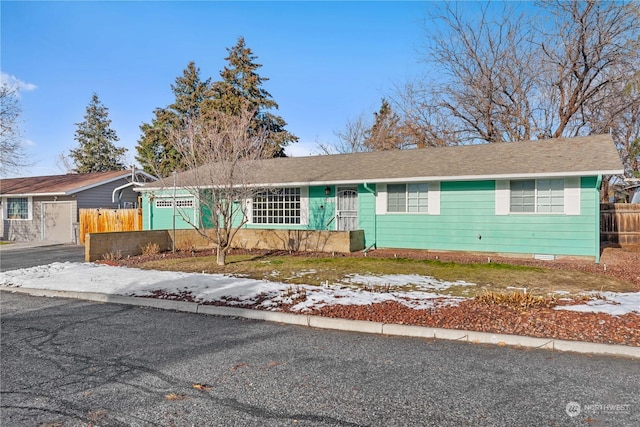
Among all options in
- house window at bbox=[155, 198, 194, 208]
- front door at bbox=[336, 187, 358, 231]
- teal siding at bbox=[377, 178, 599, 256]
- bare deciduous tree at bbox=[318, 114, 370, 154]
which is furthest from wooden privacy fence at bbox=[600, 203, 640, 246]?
bare deciduous tree at bbox=[318, 114, 370, 154]

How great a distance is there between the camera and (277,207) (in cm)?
1542

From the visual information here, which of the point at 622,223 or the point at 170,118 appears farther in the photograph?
the point at 170,118

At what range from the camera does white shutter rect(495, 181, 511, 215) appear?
1152 cm

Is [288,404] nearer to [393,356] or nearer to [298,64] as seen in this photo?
[393,356]

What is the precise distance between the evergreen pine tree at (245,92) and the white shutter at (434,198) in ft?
64.0

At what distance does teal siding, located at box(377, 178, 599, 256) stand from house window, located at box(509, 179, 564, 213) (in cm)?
22

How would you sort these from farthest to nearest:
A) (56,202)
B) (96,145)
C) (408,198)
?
(96,145), (56,202), (408,198)

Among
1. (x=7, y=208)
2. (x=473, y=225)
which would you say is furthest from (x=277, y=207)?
(x=7, y=208)

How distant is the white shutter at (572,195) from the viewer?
1071 centimetres

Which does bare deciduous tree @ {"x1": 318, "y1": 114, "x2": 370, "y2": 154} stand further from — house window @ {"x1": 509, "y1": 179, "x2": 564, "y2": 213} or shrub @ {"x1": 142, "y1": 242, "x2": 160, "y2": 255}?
shrub @ {"x1": 142, "y1": 242, "x2": 160, "y2": 255}

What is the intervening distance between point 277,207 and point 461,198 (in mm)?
6892

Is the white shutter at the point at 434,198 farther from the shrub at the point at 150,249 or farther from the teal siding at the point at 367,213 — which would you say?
the shrub at the point at 150,249

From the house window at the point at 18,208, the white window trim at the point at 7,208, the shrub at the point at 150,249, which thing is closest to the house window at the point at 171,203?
the shrub at the point at 150,249

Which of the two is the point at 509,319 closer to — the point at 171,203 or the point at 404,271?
the point at 404,271
